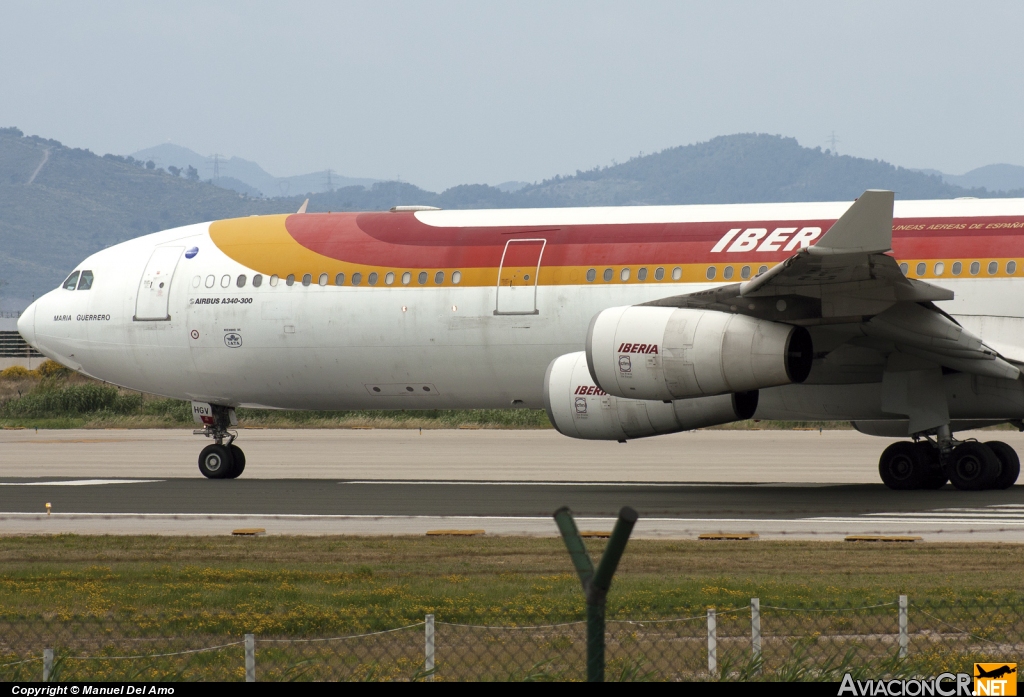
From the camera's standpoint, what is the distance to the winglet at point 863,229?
16000mm

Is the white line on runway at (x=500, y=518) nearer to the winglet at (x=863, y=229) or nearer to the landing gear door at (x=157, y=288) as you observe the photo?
the winglet at (x=863, y=229)

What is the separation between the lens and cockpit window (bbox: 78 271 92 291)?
2556cm

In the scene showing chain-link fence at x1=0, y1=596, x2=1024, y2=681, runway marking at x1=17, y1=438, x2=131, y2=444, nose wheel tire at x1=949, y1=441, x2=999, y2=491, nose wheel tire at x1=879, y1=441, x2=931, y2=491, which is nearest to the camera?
chain-link fence at x1=0, y1=596, x2=1024, y2=681

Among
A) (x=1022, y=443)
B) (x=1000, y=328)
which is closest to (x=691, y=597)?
(x=1000, y=328)

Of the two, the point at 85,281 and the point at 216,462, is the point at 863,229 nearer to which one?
the point at 216,462

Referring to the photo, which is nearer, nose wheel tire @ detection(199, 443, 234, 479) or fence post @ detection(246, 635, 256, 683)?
fence post @ detection(246, 635, 256, 683)

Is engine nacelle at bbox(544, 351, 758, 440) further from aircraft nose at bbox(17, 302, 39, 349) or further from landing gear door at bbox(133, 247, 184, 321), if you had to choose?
aircraft nose at bbox(17, 302, 39, 349)

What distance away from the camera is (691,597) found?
10.8 m

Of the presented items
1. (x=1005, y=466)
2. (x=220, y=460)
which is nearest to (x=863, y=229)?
(x=1005, y=466)

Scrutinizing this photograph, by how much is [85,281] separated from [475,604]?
57.2ft

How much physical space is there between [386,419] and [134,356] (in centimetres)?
2856

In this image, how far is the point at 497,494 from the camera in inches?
844

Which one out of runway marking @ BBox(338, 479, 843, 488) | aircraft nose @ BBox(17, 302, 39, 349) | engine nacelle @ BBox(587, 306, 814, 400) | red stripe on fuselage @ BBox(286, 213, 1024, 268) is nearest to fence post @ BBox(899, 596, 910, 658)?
engine nacelle @ BBox(587, 306, 814, 400)

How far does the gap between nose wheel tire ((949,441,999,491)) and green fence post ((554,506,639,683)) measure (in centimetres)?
1541
